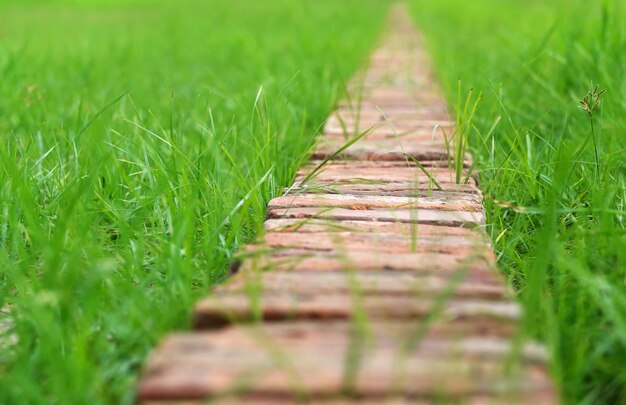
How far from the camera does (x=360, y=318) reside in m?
1.26

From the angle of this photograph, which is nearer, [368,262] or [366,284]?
[366,284]

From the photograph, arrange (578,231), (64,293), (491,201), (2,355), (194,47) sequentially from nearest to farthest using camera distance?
(64,293), (2,355), (578,231), (491,201), (194,47)

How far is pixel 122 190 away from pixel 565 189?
1.21 meters

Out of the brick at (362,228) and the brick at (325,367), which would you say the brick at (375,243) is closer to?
the brick at (362,228)

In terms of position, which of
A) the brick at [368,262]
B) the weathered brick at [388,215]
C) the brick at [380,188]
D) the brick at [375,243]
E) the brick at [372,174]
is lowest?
the brick at [372,174]

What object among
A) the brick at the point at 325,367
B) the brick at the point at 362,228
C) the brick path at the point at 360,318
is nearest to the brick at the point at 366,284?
the brick path at the point at 360,318

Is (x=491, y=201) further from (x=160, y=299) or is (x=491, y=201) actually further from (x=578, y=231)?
(x=160, y=299)

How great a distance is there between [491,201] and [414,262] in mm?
614

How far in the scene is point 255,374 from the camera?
1.18 meters


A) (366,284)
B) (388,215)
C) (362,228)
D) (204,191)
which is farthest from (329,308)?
(204,191)

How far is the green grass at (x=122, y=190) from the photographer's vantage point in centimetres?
147

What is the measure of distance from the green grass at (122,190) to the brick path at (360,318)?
15 centimetres

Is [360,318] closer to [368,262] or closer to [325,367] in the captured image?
[325,367]

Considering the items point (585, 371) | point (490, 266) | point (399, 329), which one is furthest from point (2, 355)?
point (585, 371)
